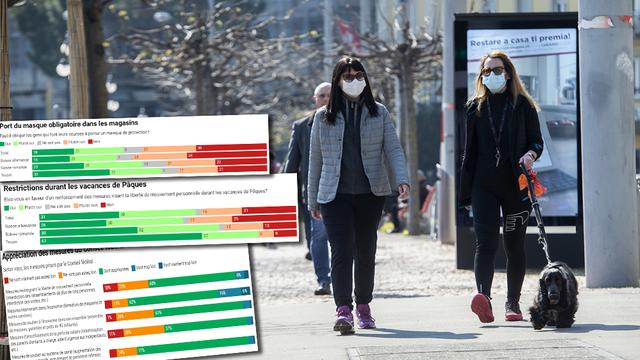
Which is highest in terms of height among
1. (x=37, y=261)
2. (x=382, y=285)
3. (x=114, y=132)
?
(x=114, y=132)

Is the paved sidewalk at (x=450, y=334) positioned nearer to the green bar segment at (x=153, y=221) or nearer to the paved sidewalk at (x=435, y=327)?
the paved sidewalk at (x=435, y=327)

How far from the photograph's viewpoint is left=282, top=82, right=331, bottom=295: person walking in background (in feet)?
39.0

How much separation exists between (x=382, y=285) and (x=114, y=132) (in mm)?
8105

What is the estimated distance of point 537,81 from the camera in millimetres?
14711

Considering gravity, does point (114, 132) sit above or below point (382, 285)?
above

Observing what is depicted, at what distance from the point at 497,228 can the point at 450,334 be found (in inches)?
31.6

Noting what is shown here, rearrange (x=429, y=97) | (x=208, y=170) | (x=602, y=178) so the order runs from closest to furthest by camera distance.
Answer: (x=208, y=170) → (x=602, y=178) → (x=429, y=97)

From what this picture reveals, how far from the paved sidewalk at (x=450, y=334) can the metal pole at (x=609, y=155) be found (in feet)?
1.56

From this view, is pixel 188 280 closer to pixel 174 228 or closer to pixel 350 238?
pixel 174 228

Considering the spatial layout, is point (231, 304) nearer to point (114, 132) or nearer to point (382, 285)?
point (114, 132)

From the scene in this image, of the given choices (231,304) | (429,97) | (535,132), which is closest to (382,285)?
(535,132)

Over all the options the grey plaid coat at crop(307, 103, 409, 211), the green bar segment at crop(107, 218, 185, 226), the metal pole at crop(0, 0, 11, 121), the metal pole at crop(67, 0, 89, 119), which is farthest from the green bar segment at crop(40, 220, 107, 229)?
the metal pole at crop(67, 0, 89, 119)
